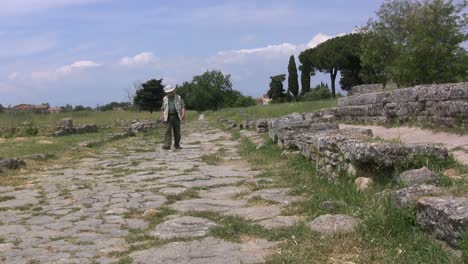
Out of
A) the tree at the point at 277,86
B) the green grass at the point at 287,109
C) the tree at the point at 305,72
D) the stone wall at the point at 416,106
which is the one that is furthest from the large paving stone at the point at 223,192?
the tree at the point at 277,86

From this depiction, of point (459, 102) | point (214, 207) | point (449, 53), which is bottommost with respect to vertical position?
point (214, 207)

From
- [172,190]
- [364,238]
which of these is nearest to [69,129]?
[172,190]

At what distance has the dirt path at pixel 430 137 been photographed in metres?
6.95

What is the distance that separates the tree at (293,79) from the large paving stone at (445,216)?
73.3 metres

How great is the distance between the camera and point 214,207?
5953 millimetres

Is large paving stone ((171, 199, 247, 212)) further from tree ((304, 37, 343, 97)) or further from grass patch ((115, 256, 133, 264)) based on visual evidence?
tree ((304, 37, 343, 97))

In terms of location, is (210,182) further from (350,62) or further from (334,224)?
(350,62)

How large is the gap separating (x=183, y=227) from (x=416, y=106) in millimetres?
7183

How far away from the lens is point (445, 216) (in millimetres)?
3330

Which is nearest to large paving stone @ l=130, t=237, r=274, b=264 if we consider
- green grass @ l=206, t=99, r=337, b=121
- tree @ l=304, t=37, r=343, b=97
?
green grass @ l=206, t=99, r=337, b=121

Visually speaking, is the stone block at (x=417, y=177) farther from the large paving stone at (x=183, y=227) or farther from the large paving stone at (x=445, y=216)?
the large paving stone at (x=183, y=227)

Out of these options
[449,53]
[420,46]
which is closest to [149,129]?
[420,46]

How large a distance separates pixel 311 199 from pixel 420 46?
22.5 metres

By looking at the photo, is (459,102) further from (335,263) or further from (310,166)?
(335,263)
